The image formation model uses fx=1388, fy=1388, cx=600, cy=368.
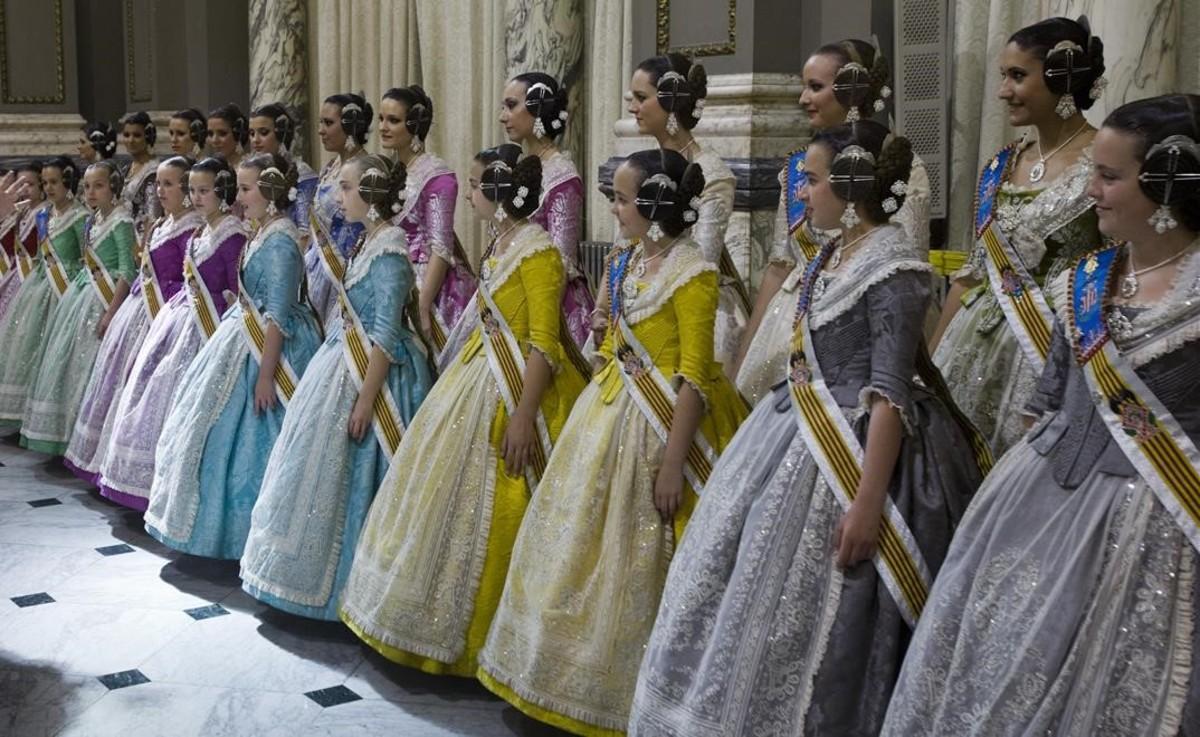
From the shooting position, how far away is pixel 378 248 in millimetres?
3930

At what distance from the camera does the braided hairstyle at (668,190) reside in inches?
122

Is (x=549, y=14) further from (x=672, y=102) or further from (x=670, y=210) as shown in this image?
(x=670, y=210)

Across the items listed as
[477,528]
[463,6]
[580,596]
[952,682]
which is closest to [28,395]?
[463,6]

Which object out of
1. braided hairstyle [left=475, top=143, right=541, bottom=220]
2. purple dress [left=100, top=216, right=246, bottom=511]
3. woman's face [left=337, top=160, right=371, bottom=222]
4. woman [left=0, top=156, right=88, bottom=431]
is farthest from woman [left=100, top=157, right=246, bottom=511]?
woman [left=0, top=156, right=88, bottom=431]

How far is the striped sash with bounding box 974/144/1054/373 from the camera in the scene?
2918 millimetres

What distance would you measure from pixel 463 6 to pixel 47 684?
4339 mm

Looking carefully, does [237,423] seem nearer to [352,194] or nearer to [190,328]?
[190,328]

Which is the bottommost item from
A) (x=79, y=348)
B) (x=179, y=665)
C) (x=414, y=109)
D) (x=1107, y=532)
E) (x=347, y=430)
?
(x=179, y=665)

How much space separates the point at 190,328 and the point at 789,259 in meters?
2.37

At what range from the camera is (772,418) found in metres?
2.76

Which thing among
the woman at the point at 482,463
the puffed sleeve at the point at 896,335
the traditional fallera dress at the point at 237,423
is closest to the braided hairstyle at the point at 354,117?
the traditional fallera dress at the point at 237,423

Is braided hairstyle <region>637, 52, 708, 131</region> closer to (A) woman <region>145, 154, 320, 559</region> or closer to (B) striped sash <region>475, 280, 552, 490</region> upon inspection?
(B) striped sash <region>475, 280, 552, 490</region>

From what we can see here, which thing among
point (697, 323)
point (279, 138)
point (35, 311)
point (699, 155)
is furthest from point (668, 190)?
point (35, 311)

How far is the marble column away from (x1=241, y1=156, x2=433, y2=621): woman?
4.11 m
